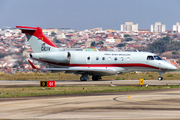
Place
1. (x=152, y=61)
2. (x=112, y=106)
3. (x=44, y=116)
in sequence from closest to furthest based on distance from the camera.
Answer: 1. (x=44, y=116)
2. (x=112, y=106)
3. (x=152, y=61)

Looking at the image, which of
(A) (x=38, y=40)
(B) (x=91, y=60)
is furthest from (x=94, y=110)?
(A) (x=38, y=40)

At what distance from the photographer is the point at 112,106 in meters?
19.1

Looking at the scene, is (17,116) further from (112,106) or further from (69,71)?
(69,71)

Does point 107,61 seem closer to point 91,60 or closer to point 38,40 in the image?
point 91,60

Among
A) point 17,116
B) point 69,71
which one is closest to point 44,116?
point 17,116

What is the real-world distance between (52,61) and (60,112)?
2989 centimetres

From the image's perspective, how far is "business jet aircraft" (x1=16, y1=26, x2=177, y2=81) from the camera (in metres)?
44.3

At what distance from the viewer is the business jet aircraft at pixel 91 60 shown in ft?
145

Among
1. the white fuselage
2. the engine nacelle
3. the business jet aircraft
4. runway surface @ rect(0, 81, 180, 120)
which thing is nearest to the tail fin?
the business jet aircraft

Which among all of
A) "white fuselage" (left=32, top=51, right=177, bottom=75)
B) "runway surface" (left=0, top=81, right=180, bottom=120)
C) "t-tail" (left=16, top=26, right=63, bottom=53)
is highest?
"t-tail" (left=16, top=26, right=63, bottom=53)

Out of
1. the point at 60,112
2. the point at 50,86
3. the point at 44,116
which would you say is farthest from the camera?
the point at 50,86

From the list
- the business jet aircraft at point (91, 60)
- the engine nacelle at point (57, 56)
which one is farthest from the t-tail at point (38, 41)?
the engine nacelle at point (57, 56)

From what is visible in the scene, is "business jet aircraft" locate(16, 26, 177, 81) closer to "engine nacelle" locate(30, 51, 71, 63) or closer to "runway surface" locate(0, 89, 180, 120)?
"engine nacelle" locate(30, 51, 71, 63)

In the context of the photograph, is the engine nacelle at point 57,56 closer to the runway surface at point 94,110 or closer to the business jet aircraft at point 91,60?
the business jet aircraft at point 91,60
